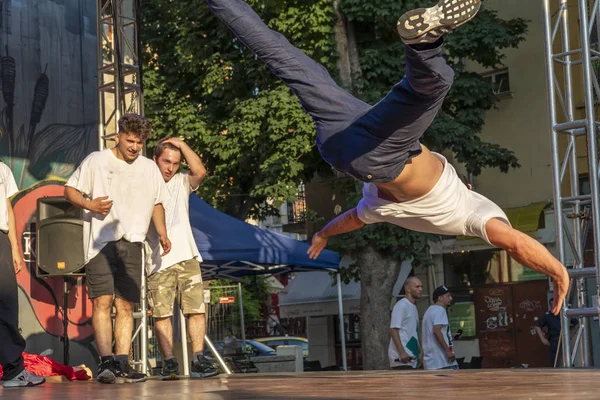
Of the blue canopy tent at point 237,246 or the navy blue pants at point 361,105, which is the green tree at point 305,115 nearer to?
the blue canopy tent at point 237,246

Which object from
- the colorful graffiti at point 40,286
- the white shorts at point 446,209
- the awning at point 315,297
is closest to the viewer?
the white shorts at point 446,209

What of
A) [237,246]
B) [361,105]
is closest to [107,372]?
[361,105]

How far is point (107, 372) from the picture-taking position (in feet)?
21.9

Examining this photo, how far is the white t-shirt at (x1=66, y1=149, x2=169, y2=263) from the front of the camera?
7.02 m

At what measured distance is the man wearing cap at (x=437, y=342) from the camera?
10.1 meters

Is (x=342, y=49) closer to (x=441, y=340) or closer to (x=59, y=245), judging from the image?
(x=441, y=340)

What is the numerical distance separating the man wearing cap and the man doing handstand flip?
4.91m

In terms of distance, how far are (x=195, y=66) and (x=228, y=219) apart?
28.0ft

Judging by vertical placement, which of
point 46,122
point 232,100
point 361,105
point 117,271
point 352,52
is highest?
point 352,52

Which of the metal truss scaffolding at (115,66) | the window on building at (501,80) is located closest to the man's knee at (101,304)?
the metal truss scaffolding at (115,66)

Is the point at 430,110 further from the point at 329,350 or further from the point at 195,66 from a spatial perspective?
the point at 329,350

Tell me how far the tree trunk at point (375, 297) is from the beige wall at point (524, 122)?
5.39 meters

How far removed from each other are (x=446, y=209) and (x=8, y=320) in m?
3.41

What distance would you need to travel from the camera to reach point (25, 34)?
1111 centimetres
